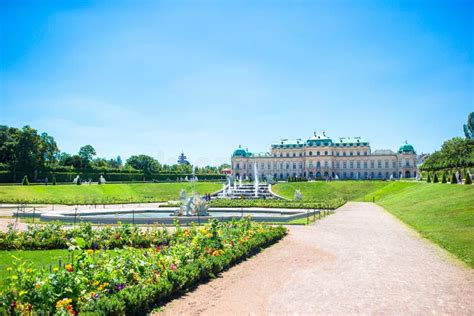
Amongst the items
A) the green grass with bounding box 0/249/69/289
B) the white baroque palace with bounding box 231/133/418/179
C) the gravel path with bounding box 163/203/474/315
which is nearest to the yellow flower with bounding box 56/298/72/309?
the gravel path with bounding box 163/203/474/315

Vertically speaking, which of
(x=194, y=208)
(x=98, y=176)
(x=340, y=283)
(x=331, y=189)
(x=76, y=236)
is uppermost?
(x=98, y=176)

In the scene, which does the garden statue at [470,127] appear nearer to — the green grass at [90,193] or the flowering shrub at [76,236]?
the green grass at [90,193]

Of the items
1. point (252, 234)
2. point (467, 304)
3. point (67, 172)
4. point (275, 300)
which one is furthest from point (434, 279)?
point (67, 172)

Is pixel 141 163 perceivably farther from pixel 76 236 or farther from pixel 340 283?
pixel 340 283

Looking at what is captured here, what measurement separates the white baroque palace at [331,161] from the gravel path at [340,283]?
3658 inches

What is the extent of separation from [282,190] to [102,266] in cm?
5166

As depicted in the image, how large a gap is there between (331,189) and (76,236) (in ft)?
155

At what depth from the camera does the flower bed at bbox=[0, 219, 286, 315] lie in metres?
6.10

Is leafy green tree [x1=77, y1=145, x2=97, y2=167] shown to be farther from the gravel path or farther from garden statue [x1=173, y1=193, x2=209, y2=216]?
the gravel path

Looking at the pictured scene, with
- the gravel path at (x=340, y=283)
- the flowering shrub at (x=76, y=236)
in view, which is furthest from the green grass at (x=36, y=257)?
the gravel path at (x=340, y=283)

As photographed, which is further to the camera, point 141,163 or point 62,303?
point 141,163

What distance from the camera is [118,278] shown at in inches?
314

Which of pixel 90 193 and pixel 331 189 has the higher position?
pixel 90 193

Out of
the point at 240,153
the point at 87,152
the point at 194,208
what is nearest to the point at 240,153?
the point at 240,153
